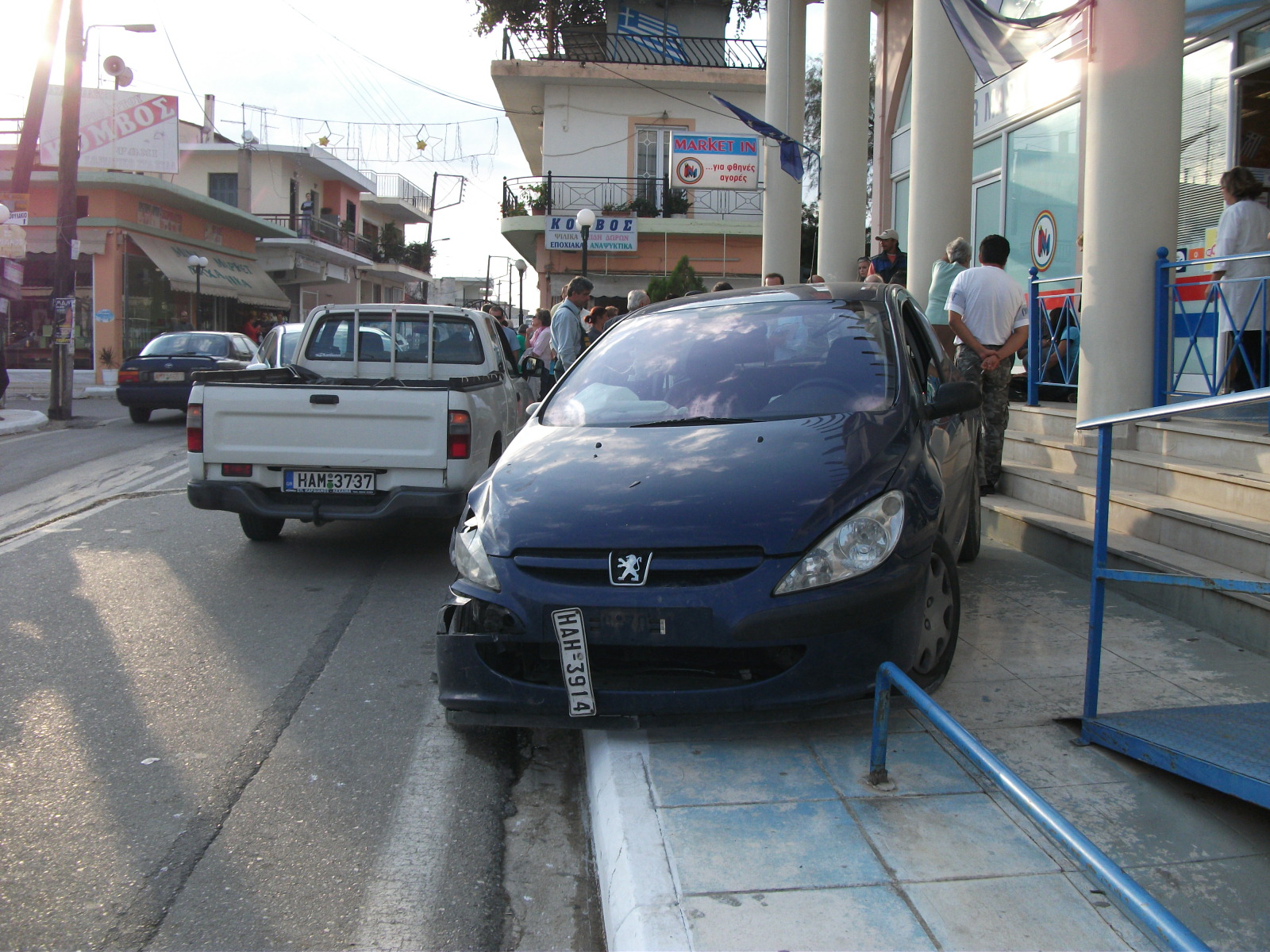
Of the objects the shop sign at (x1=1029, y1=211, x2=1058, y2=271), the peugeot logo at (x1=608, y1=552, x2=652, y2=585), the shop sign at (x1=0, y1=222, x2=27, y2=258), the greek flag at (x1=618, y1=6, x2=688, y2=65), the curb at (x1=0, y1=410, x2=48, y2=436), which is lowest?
the peugeot logo at (x1=608, y1=552, x2=652, y2=585)

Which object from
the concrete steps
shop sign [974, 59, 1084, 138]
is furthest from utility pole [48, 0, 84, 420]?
the concrete steps

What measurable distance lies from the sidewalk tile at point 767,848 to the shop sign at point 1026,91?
9918 mm

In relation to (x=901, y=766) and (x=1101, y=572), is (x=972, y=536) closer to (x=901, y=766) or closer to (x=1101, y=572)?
(x=1101, y=572)

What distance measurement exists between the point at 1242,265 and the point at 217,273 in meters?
33.1

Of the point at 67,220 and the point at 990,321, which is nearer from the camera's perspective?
the point at 990,321

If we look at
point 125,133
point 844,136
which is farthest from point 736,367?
point 125,133

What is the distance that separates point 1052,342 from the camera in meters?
8.80

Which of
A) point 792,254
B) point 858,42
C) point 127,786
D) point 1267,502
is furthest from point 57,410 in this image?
point 1267,502

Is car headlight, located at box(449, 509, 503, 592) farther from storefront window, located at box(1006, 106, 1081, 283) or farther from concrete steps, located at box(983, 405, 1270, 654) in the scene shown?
storefront window, located at box(1006, 106, 1081, 283)

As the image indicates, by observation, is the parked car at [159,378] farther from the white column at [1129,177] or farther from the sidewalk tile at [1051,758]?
the sidewalk tile at [1051,758]

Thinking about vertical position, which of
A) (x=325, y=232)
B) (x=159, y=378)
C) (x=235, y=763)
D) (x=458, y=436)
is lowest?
(x=235, y=763)

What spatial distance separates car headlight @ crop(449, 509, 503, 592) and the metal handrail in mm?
1385

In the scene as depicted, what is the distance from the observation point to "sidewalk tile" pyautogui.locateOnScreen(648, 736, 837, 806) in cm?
319

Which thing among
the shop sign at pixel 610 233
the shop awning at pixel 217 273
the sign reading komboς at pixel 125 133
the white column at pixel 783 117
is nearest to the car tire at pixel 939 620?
the white column at pixel 783 117
